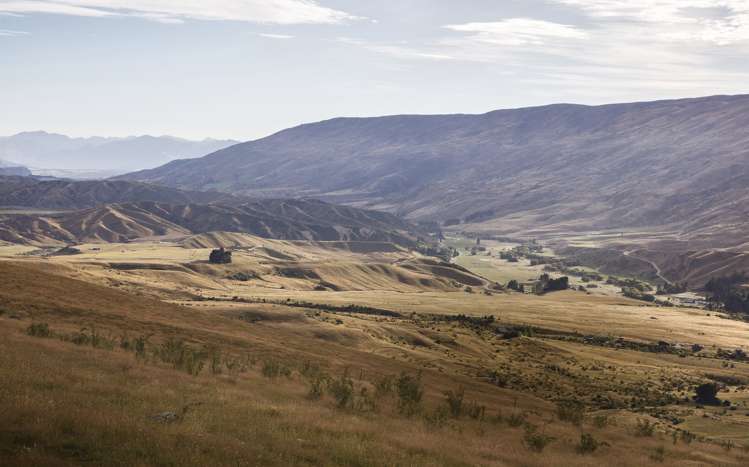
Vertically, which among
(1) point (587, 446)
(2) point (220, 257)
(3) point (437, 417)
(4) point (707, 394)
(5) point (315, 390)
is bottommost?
(4) point (707, 394)

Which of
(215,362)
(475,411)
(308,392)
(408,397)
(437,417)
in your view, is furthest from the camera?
(475,411)

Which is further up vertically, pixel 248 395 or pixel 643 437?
pixel 248 395

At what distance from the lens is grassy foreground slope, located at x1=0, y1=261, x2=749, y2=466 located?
17.3m

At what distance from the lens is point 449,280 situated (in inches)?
7751

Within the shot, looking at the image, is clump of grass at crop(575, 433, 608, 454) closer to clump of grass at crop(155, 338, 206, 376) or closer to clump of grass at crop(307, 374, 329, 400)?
clump of grass at crop(307, 374, 329, 400)

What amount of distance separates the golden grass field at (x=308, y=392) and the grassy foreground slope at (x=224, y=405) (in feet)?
0.30

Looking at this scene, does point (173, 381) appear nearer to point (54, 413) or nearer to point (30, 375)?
point (30, 375)

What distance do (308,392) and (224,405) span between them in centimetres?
646

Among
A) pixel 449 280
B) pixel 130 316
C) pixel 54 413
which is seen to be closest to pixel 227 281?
pixel 449 280

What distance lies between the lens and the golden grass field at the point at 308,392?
18031 mm

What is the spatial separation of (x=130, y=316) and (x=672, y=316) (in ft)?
404

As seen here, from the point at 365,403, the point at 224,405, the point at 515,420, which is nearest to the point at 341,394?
the point at 365,403

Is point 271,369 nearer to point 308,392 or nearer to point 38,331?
point 308,392

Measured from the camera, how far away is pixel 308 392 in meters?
29.2
